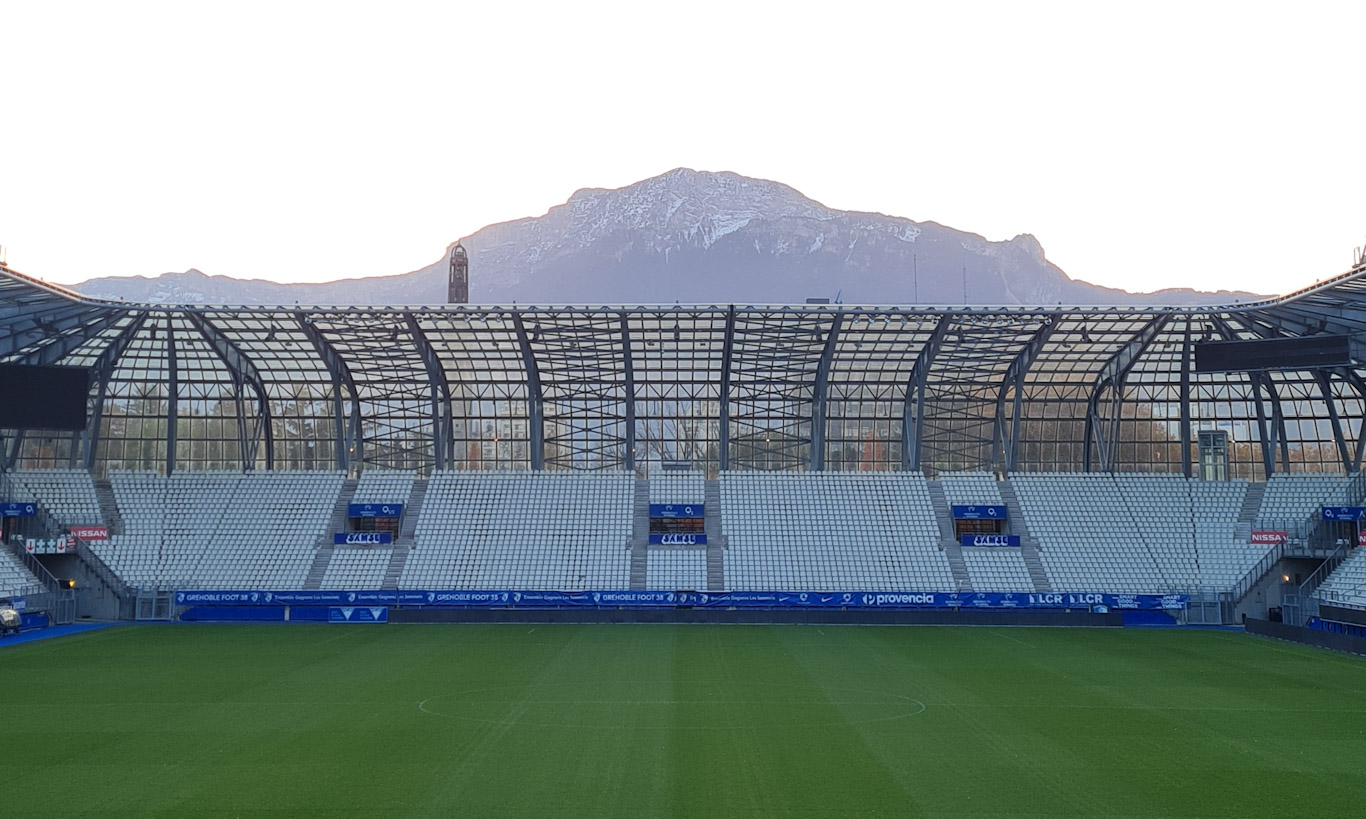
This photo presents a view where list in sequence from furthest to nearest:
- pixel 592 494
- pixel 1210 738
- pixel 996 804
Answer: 1. pixel 592 494
2. pixel 1210 738
3. pixel 996 804

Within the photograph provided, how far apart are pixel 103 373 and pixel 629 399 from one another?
83.8ft

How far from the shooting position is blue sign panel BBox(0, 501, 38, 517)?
51.6 meters

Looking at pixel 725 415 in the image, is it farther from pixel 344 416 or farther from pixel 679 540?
pixel 344 416

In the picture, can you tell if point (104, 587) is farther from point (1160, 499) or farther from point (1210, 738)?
point (1160, 499)

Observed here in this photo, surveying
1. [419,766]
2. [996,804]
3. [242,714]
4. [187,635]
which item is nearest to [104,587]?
[187,635]

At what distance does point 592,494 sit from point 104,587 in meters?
22.7

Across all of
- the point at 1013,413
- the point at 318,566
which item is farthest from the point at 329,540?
the point at 1013,413

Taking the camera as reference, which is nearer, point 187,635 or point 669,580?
point 187,635

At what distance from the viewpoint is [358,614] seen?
164 feet

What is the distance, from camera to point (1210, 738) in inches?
939

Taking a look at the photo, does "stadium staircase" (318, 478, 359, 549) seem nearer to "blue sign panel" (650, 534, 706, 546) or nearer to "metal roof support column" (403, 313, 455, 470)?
"metal roof support column" (403, 313, 455, 470)

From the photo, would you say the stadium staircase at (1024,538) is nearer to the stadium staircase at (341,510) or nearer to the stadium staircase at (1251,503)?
the stadium staircase at (1251,503)

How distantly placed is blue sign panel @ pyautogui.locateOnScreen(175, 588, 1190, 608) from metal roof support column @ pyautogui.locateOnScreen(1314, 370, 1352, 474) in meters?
14.8

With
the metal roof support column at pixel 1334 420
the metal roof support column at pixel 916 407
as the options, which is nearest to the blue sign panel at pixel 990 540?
the metal roof support column at pixel 916 407
